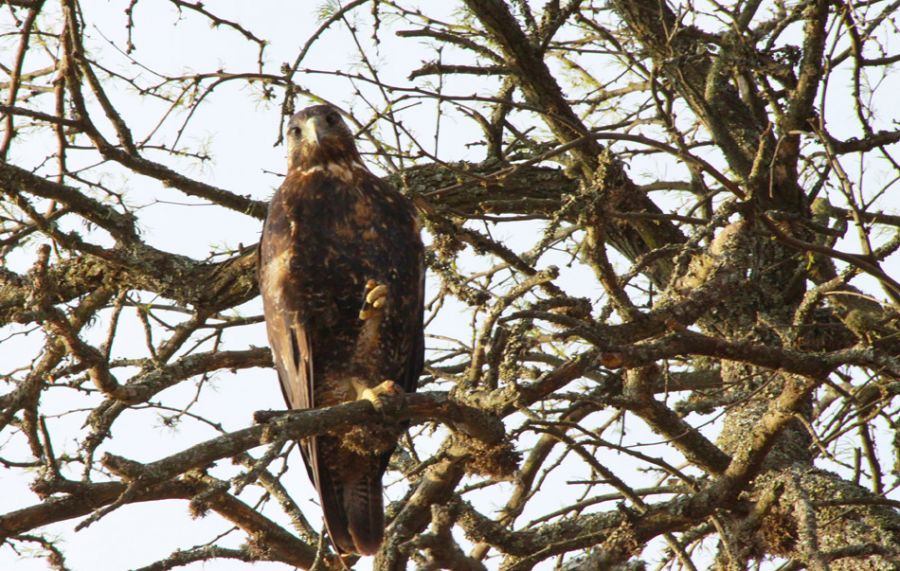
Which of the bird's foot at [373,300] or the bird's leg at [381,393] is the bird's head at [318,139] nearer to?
the bird's foot at [373,300]

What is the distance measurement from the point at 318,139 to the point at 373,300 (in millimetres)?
1033

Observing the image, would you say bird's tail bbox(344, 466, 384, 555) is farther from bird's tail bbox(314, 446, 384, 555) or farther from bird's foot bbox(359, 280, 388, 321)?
bird's foot bbox(359, 280, 388, 321)

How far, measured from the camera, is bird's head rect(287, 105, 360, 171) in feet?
17.4

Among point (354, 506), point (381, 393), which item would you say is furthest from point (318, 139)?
point (381, 393)

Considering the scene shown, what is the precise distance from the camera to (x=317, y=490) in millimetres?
4855

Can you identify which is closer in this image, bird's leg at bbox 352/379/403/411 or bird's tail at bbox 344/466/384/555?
bird's leg at bbox 352/379/403/411

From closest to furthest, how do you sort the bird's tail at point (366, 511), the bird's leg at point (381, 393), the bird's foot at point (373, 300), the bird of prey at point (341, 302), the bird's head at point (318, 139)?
the bird's leg at point (381, 393)
the bird's foot at point (373, 300)
the bird's tail at point (366, 511)
the bird of prey at point (341, 302)
the bird's head at point (318, 139)

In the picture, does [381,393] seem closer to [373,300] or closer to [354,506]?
[373,300]

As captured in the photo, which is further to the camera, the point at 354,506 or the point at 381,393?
the point at 354,506

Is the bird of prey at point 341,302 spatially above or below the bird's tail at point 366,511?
above

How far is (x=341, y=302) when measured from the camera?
4969 millimetres

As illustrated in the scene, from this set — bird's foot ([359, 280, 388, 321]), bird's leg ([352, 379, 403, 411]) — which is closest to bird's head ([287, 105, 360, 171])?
bird's foot ([359, 280, 388, 321])

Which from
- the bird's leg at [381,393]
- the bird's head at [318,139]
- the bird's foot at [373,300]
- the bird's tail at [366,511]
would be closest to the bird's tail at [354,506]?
the bird's tail at [366,511]

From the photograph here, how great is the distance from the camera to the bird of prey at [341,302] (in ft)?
15.8
